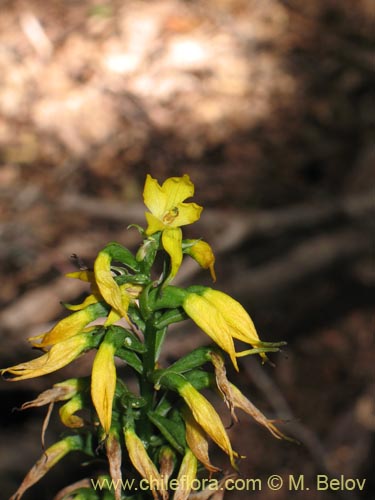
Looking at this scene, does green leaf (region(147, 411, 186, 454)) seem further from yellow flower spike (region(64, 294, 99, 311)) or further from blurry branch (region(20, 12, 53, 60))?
blurry branch (region(20, 12, 53, 60))

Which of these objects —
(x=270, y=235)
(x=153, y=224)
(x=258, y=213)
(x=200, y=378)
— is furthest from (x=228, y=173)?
(x=153, y=224)

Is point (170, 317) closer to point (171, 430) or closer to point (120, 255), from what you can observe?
point (120, 255)

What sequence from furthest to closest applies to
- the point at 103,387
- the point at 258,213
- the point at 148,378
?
the point at 258,213 < the point at 148,378 < the point at 103,387

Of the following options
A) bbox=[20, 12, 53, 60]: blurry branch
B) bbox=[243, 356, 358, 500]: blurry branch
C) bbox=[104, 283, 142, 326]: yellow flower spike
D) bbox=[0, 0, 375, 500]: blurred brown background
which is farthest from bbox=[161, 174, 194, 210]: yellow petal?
bbox=[20, 12, 53, 60]: blurry branch

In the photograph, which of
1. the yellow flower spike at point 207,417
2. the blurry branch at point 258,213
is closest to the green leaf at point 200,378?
the yellow flower spike at point 207,417

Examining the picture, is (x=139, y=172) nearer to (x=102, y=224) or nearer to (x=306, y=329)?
(x=102, y=224)

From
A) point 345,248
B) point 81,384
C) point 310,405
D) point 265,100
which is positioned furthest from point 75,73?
point 81,384
